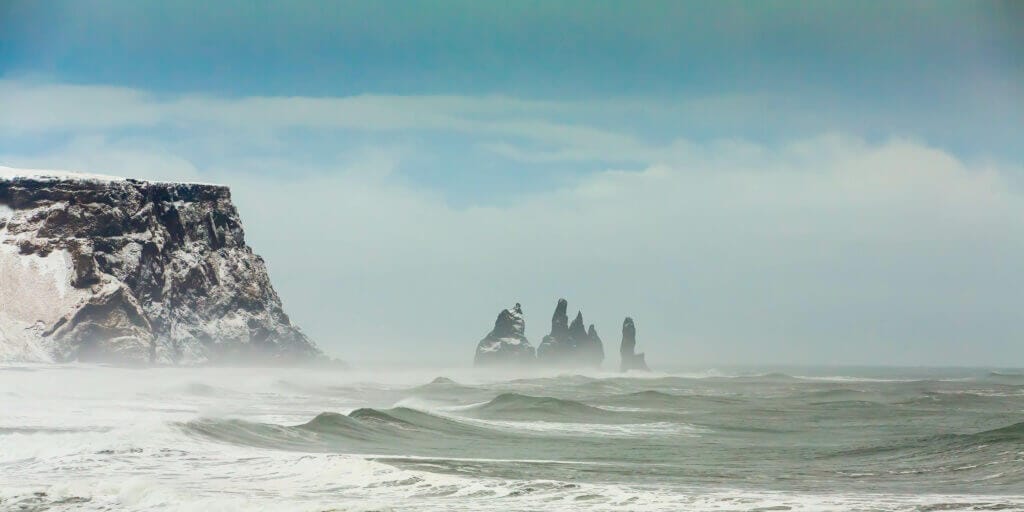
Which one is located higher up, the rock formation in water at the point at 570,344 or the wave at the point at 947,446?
the rock formation in water at the point at 570,344

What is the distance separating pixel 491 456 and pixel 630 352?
105 metres

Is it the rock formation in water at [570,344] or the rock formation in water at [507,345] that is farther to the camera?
the rock formation in water at [570,344]

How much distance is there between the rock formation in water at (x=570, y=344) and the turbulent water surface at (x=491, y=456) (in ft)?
261

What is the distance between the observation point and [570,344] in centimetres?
13300

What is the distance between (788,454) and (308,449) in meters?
14.0

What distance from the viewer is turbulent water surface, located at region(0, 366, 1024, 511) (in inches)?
813

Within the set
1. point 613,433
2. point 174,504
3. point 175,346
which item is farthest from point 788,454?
point 175,346

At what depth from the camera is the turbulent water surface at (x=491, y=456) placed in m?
20.6

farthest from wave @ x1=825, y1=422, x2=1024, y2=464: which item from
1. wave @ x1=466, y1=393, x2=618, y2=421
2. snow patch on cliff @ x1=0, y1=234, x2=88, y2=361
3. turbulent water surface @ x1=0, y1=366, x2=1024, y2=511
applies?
snow patch on cliff @ x1=0, y1=234, x2=88, y2=361

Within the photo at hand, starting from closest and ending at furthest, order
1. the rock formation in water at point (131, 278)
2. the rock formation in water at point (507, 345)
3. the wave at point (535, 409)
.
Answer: the wave at point (535, 409) → the rock formation in water at point (131, 278) → the rock formation in water at point (507, 345)

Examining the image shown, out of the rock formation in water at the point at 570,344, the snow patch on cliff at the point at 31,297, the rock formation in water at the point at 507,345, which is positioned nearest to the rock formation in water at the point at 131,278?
the snow patch on cliff at the point at 31,297

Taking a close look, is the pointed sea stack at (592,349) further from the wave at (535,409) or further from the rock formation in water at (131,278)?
the wave at (535,409)

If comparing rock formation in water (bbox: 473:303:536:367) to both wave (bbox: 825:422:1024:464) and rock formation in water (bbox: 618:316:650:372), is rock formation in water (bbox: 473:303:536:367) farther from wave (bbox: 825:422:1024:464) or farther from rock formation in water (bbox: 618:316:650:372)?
wave (bbox: 825:422:1024:464)

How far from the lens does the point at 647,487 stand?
73.6ft
